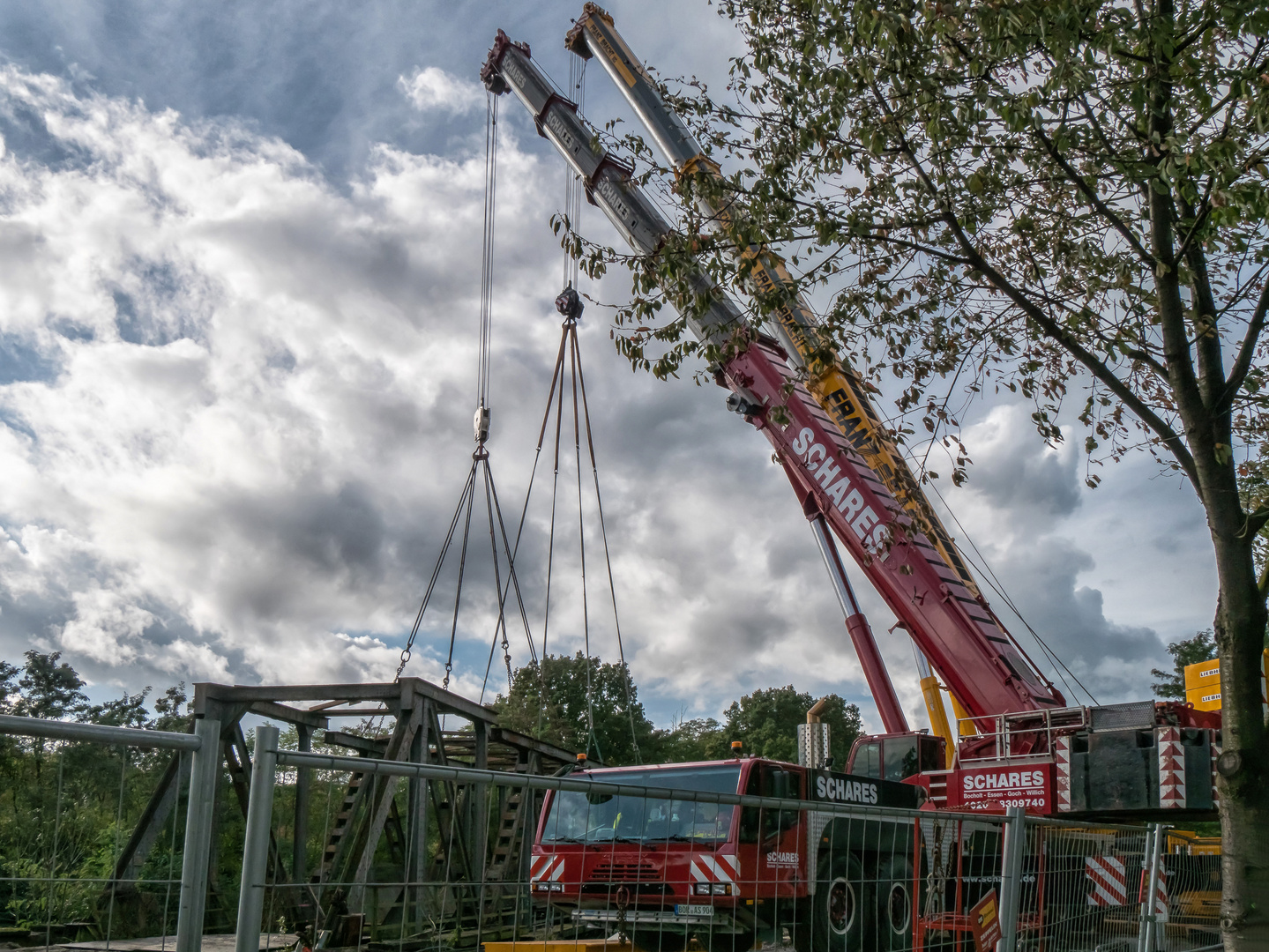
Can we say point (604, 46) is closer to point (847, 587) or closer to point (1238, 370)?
point (847, 587)

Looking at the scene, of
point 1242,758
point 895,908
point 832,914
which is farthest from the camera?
point 895,908

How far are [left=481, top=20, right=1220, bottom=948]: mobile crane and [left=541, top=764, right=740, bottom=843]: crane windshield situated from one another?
1.8 inches

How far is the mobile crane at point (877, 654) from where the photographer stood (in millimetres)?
8289

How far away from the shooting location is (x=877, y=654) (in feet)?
47.2

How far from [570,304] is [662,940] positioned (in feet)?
40.1

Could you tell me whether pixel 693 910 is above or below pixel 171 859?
below

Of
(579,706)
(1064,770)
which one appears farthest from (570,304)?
(579,706)

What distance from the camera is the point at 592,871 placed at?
278 inches

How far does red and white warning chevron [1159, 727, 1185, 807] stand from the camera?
10391 mm

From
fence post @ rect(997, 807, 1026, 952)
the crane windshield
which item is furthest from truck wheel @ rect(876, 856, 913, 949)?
fence post @ rect(997, 807, 1026, 952)

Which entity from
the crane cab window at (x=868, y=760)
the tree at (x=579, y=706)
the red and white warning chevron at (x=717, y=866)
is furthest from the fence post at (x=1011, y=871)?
the tree at (x=579, y=706)

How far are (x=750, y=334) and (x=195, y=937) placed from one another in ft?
20.5

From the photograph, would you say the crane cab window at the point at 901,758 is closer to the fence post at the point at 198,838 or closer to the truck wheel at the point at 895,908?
the truck wheel at the point at 895,908

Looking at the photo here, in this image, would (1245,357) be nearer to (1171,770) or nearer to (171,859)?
(1171,770)
